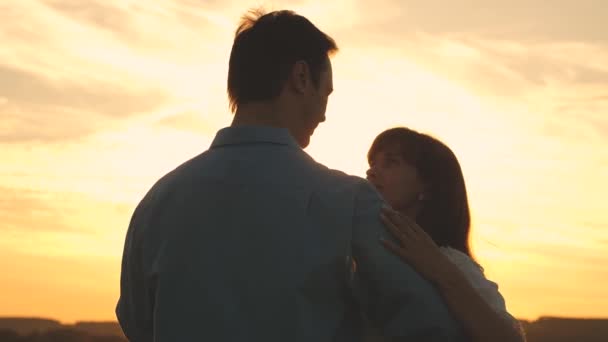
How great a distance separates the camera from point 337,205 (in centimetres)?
224

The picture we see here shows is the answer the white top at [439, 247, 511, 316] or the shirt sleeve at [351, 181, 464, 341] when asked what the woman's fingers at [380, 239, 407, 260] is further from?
the white top at [439, 247, 511, 316]

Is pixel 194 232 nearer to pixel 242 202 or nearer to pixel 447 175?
pixel 242 202

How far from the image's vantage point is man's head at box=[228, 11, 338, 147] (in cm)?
255

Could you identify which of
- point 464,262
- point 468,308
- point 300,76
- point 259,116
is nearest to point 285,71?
point 300,76

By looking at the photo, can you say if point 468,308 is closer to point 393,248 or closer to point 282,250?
point 393,248

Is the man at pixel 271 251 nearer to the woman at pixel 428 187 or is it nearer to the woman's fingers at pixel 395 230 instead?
the woman's fingers at pixel 395 230

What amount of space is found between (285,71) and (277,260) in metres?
0.65

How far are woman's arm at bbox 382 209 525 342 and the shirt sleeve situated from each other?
2 cm

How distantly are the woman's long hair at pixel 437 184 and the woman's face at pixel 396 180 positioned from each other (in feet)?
0.10

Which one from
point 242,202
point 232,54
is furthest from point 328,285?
point 232,54

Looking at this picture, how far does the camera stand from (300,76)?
102 inches

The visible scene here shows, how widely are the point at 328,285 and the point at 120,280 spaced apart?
2.55ft

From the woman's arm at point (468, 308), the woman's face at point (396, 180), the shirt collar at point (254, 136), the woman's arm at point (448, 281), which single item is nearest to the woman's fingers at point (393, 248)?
the woman's arm at point (448, 281)

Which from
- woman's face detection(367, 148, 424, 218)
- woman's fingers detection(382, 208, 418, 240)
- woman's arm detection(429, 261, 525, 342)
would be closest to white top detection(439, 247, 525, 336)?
woman's face detection(367, 148, 424, 218)
